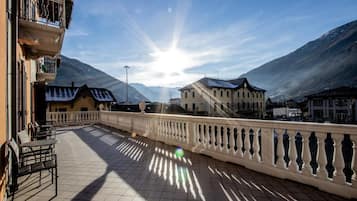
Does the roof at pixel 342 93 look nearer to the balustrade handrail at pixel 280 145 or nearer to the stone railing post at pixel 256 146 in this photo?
the balustrade handrail at pixel 280 145

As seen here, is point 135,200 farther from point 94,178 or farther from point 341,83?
point 341,83

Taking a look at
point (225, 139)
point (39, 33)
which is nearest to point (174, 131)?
point (225, 139)

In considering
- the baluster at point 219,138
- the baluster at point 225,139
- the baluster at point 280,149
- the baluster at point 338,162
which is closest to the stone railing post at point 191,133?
the baluster at point 219,138

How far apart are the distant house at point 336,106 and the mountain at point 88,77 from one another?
44555 millimetres

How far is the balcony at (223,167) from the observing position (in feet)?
8.60

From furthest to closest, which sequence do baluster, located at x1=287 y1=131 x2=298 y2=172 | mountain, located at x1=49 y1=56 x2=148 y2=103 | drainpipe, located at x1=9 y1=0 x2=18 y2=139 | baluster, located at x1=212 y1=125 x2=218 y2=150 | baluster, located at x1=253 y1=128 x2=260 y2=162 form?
mountain, located at x1=49 y1=56 x2=148 y2=103 → baluster, located at x1=212 y1=125 x2=218 y2=150 → baluster, located at x1=253 y1=128 x2=260 y2=162 → baluster, located at x1=287 y1=131 x2=298 y2=172 → drainpipe, located at x1=9 y1=0 x2=18 y2=139

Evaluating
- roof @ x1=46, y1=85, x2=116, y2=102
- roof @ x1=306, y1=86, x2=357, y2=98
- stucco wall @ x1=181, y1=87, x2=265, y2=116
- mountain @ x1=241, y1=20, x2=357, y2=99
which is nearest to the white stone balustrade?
roof @ x1=46, y1=85, x2=116, y2=102

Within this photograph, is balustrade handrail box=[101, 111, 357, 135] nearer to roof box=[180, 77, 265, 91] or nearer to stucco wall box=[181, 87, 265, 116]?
stucco wall box=[181, 87, 265, 116]

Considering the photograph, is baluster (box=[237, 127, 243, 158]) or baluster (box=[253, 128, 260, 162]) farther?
baluster (box=[237, 127, 243, 158])

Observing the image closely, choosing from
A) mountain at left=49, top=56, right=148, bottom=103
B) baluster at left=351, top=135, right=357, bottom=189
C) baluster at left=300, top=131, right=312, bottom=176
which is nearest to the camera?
baluster at left=351, top=135, right=357, bottom=189

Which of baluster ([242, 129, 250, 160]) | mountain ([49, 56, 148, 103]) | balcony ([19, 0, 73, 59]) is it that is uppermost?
mountain ([49, 56, 148, 103])

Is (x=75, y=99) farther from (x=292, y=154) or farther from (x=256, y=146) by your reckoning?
(x=292, y=154)

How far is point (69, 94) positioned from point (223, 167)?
1750cm

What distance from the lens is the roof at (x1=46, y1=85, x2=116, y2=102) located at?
16.4 m
